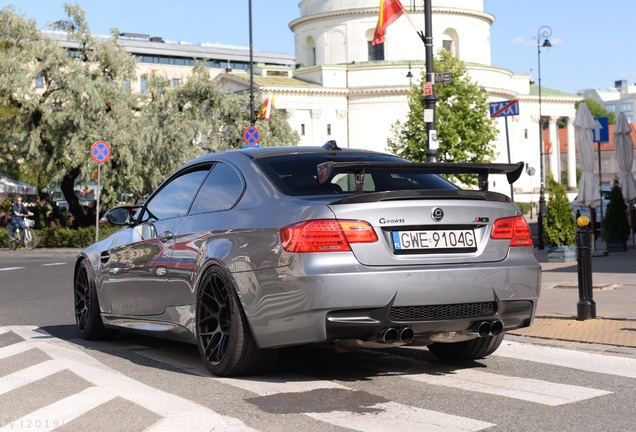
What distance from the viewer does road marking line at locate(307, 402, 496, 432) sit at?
576cm

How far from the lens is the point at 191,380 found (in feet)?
24.8

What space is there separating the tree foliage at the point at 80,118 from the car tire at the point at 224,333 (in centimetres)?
3289

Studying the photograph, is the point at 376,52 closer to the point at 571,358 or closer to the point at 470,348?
the point at 571,358

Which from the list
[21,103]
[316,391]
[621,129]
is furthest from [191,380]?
[21,103]

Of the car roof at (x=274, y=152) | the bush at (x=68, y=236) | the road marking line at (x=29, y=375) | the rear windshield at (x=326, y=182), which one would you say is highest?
the car roof at (x=274, y=152)

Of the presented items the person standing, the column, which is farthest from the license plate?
the column

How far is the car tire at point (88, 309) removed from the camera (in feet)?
33.0

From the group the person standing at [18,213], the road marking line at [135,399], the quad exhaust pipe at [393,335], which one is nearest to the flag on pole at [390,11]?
the person standing at [18,213]

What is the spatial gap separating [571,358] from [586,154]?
61.2ft

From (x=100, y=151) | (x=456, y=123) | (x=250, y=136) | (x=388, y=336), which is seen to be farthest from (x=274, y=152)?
(x=456, y=123)

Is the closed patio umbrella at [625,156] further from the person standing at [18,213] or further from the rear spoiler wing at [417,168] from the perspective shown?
the rear spoiler wing at [417,168]

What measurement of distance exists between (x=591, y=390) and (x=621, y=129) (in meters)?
23.7

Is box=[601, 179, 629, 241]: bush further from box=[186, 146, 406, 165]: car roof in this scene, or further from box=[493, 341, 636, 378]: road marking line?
box=[186, 146, 406, 165]: car roof

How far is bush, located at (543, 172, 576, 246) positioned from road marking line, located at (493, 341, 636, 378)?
14216mm
